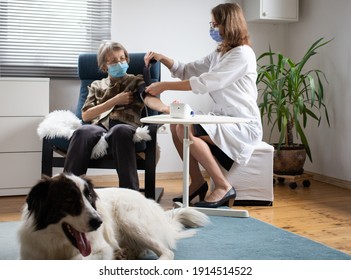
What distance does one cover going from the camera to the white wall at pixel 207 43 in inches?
148

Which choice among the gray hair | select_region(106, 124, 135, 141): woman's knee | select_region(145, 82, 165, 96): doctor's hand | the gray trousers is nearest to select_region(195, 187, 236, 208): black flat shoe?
the gray trousers

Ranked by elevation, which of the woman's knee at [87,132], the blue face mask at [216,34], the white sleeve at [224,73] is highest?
the blue face mask at [216,34]

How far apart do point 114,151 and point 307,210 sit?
1.21 metres

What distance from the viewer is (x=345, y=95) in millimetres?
3719

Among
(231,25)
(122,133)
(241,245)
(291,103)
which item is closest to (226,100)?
(231,25)

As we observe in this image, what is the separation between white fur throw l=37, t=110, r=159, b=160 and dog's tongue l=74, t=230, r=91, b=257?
1.27 meters

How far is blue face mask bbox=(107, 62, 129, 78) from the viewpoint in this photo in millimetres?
3080

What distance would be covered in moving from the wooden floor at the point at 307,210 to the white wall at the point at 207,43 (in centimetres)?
30

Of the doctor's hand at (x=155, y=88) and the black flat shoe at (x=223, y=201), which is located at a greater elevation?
the doctor's hand at (x=155, y=88)

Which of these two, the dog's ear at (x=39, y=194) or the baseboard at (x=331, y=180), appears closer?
the dog's ear at (x=39, y=194)

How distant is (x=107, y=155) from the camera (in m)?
2.87

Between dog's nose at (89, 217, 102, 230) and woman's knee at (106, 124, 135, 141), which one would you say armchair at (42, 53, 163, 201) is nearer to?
woman's knee at (106, 124, 135, 141)

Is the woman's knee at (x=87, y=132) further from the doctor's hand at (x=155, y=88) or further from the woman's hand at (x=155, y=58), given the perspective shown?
the woman's hand at (x=155, y=58)

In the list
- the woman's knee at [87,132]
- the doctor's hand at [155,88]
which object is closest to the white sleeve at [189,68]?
the doctor's hand at [155,88]
